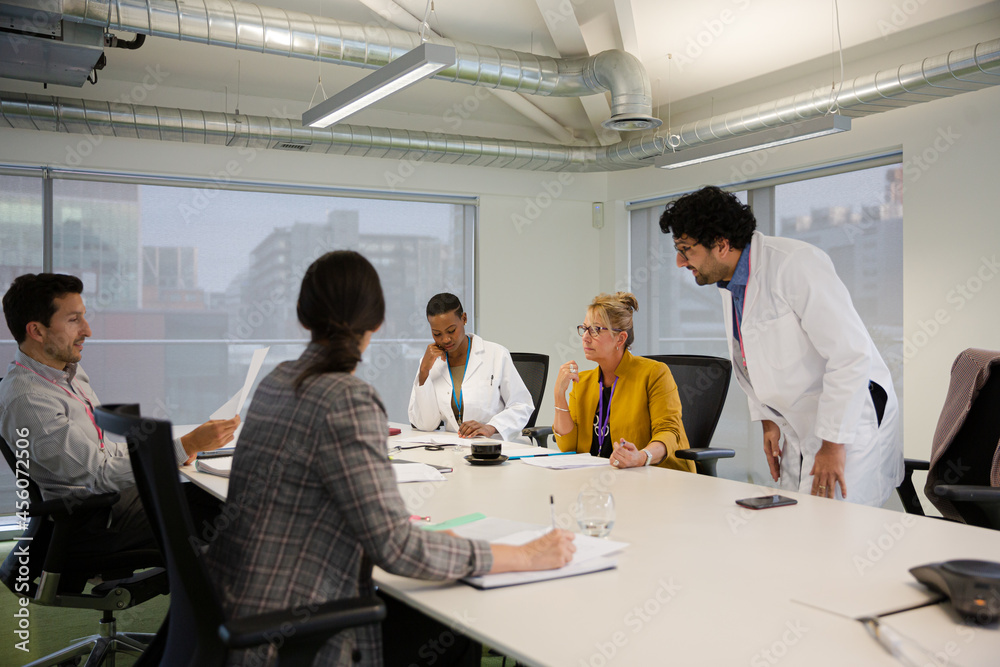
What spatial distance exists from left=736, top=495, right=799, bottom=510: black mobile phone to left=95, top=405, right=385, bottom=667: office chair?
1.15m

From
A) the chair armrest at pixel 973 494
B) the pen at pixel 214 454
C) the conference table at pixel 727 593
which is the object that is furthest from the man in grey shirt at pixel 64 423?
the chair armrest at pixel 973 494

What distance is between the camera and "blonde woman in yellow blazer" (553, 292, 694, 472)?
3051 millimetres

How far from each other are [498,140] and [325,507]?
208 inches

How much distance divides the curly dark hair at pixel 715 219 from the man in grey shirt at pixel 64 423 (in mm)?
1711

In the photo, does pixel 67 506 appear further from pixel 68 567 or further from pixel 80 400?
pixel 80 400

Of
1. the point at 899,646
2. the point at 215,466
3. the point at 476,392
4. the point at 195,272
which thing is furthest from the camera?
the point at 195,272

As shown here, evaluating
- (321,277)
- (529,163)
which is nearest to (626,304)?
(321,277)

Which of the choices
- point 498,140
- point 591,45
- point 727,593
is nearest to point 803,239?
point 591,45

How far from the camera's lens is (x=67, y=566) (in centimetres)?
253

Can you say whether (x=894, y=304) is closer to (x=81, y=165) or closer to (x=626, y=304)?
(x=626, y=304)

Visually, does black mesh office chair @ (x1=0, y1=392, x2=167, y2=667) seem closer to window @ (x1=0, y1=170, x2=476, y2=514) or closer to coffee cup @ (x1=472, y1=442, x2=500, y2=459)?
coffee cup @ (x1=472, y1=442, x2=500, y2=459)

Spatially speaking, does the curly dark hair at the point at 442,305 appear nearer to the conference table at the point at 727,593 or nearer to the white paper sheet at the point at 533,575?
the conference table at the point at 727,593

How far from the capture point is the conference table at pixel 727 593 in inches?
45.6

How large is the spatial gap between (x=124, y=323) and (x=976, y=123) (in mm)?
5923
